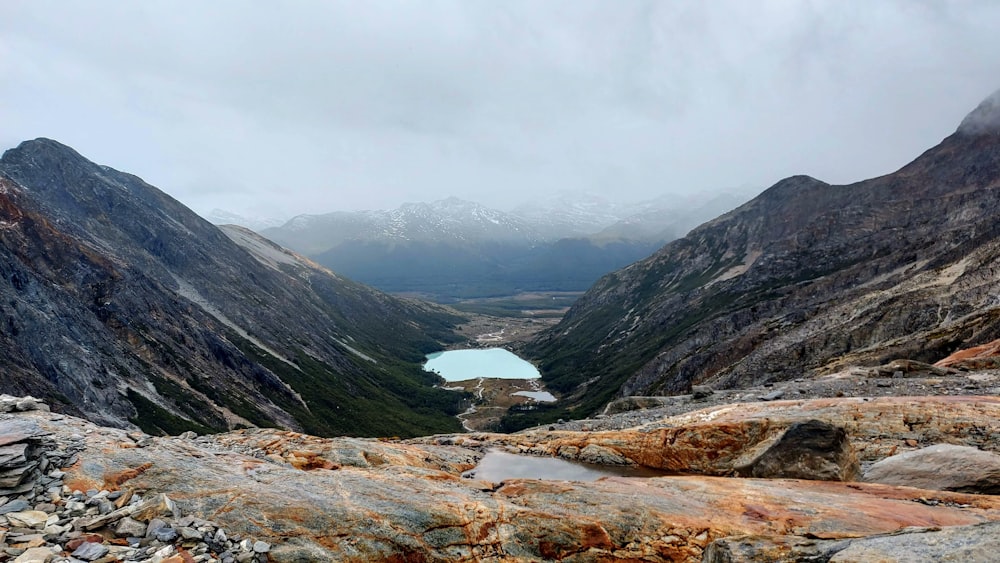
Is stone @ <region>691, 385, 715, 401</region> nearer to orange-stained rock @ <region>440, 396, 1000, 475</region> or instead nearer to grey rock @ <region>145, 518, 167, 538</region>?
orange-stained rock @ <region>440, 396, 1000, 475</region>

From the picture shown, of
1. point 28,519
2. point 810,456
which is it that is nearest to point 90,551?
point 28,519

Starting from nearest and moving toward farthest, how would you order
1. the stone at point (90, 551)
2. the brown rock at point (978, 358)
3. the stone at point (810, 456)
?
the stone at point (90, 551) < the stone at point (810, 456) < the brown rock at point (978, 358)

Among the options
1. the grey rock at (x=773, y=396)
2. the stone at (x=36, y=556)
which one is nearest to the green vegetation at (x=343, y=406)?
the grey rock at (x=773, y=396)

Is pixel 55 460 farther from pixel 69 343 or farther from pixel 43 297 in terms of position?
pixel 43 297

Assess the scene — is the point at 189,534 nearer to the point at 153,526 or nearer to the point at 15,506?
the point at 153,526

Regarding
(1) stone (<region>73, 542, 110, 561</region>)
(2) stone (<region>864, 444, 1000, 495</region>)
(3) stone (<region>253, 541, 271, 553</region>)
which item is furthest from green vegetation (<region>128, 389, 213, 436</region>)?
(2) stone (<region>864, 444, 1000, 495</region>)

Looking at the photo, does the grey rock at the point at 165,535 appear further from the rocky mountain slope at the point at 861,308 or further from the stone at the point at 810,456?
the rocky mountain slope at the point at 861,308
